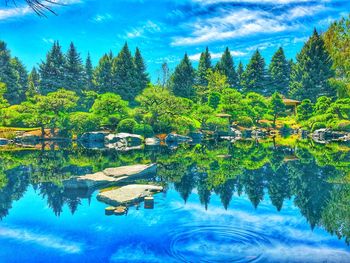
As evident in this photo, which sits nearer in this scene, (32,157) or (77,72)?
(32,157)

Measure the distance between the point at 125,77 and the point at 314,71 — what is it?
1001 inches

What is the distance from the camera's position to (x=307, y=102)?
38.5 m

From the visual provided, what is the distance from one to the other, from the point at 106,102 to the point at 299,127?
77.7 ft

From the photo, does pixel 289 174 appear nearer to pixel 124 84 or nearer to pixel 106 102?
pixel 106 102

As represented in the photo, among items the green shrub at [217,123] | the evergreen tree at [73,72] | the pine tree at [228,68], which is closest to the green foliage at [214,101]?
the green shrub at [217,123]

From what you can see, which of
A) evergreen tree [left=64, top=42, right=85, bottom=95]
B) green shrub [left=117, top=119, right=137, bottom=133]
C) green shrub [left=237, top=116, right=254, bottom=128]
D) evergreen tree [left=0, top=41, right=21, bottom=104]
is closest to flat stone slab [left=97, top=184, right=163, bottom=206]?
green shrub [left=117, top=119, right=137, bottom=133]

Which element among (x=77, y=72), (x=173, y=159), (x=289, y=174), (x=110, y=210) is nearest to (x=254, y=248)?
(x=110, y=210)

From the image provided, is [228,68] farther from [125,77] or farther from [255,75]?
[125,77]

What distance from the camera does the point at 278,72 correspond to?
5103 cm

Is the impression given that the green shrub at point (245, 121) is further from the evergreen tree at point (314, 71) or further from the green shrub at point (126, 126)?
the green shrub at point (126, 126)

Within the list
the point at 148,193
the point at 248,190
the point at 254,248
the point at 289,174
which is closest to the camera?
the point at 254,248

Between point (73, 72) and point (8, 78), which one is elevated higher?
point (73, 72)

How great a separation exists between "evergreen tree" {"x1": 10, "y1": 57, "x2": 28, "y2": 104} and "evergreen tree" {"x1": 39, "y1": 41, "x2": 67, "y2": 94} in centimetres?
341

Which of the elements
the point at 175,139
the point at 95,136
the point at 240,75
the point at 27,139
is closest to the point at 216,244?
the point at 175,139
